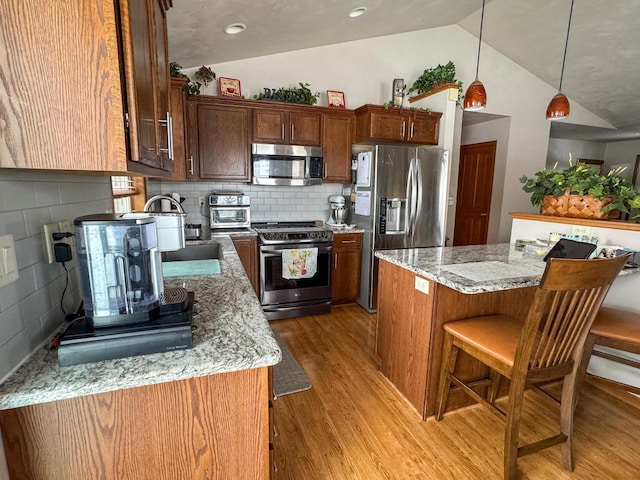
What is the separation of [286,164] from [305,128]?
0.44 metres

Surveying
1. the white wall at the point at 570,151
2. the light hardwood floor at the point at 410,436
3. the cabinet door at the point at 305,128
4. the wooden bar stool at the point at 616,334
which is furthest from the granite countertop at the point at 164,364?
the white wall at the point at 570,151

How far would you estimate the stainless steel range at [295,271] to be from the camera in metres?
3.16

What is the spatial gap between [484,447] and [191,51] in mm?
3657

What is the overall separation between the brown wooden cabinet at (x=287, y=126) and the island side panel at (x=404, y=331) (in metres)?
1.86

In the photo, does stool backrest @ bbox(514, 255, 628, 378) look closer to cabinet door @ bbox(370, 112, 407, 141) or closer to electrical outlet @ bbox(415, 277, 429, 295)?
electrical outlet @ bbox(415, 277, 429, 295)

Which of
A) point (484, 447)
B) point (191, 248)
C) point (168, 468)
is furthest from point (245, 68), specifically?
point (484, 447)

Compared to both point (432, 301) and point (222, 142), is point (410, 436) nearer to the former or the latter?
point (432, 301)

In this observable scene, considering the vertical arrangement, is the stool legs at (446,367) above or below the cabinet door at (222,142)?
below

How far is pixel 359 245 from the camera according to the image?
354cm

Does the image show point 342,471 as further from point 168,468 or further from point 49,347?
point 49,347

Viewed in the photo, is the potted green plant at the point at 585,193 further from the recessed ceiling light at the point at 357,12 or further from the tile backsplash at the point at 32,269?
the tile backsplash at the point at 32,269

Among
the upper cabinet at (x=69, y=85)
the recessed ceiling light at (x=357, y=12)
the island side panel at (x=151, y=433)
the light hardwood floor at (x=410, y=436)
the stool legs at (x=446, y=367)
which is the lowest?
the light hardwood floor at (x=410, y=436)

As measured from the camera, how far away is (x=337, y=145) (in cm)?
361

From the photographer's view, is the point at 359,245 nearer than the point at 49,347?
No
